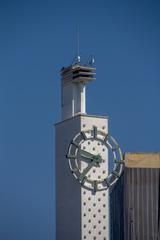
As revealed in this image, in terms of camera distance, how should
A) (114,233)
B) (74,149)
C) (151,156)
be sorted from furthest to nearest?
(114,233) → (151,156) → (74,149)

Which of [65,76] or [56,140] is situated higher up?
[65,76]

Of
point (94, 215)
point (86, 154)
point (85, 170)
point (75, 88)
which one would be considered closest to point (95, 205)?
point (94, 215)

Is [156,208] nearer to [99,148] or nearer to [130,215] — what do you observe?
[130,215]

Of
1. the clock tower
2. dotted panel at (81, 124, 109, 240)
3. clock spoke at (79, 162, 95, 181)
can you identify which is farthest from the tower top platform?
clock spoke at (79, 162, 95, 181)

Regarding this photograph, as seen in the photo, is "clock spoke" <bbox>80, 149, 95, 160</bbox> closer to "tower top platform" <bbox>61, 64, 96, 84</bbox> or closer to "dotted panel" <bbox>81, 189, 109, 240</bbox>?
"dotted panel" <bbox>81, 189, 109, 240</bbox>

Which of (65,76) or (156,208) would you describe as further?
(156,208)

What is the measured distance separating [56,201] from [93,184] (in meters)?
6.38

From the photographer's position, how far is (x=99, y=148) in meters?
117

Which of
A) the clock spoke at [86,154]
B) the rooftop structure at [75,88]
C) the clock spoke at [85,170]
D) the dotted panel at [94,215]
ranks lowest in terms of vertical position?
the dotted panel at [94,215]

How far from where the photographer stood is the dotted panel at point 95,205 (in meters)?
115

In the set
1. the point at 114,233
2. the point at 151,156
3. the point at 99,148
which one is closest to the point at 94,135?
the point at 99,148

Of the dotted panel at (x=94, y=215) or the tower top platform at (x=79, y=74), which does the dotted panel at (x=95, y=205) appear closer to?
the dotted panel at (x=94, y=215)

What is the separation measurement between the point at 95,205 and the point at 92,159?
16.8ft

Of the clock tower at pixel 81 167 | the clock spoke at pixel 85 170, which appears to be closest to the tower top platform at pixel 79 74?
the clock tower at pixel 81 167
